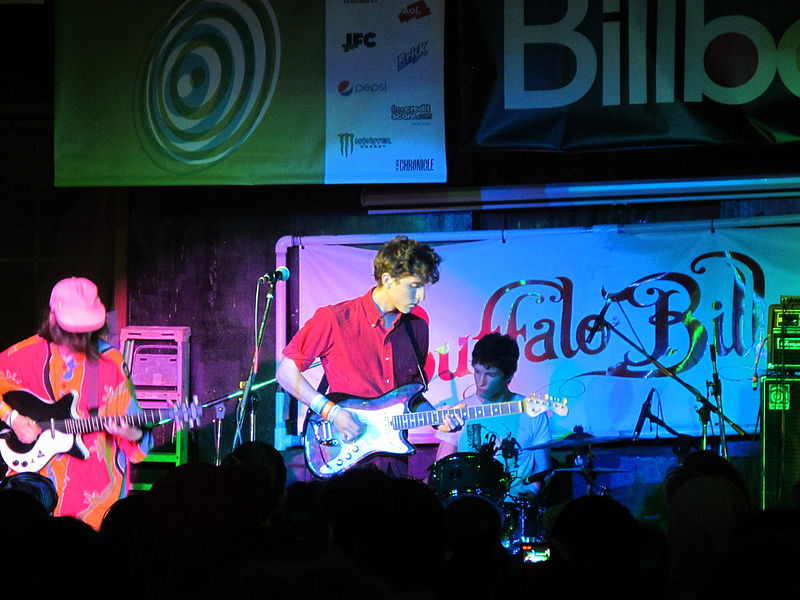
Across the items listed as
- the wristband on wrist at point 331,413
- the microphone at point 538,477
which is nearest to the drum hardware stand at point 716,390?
the microphone at point 538,477

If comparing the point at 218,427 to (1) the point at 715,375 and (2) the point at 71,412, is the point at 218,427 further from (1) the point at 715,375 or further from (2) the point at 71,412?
(1) the point at 715,375

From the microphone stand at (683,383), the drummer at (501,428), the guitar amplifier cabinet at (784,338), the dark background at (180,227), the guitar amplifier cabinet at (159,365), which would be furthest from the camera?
the dark background at (180,227)

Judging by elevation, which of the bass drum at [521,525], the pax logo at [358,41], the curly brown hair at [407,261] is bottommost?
the bass drum at [521,525]

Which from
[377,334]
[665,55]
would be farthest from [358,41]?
[377,334]

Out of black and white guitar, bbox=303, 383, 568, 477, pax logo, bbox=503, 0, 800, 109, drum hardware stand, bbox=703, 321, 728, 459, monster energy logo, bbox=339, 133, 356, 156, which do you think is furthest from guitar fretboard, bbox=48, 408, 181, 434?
drum hardware stand, bbox=703, 321, 728, 459

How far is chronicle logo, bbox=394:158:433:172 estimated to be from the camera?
21.5 feet

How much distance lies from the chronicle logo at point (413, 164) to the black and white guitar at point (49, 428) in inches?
95.5

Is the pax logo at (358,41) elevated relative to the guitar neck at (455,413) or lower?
elevated

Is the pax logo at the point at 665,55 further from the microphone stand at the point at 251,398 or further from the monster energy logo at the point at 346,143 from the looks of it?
the microphone stand at the point at 251,398

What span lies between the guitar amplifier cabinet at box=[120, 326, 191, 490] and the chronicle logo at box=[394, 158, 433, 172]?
2199mm

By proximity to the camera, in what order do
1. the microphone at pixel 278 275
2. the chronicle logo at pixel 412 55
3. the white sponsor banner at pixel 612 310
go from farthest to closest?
1. the microphone at pixel 278 275
2. the white sponsor banner at pixel 612 310
3. the chronicle logo at pixel 412 55

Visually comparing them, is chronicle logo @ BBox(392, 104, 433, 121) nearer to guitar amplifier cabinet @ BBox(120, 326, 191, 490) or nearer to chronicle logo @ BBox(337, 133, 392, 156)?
chronicle logo @ BBox(337, 133, 392, 156)

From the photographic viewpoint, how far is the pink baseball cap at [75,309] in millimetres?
6418

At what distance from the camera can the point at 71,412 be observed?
626cm
